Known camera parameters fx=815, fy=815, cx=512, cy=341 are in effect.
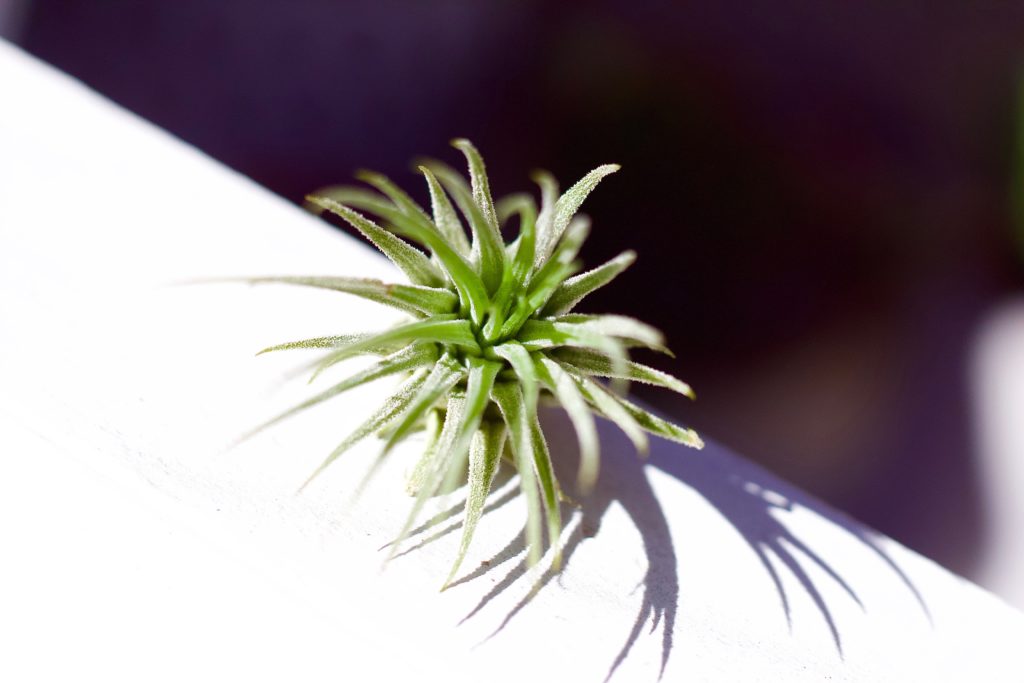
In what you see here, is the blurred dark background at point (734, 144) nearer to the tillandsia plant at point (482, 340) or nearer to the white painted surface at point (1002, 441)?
the white painted surface at point (1002, 441)

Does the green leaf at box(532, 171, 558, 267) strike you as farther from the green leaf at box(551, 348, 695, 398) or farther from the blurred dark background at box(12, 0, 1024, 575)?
the blurred dark background at box(12, 0, 1024, 575)

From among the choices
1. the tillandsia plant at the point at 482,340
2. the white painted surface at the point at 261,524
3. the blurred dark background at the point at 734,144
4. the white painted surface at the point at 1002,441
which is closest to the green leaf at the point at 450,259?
the tillandsia plant at the point at 482,340

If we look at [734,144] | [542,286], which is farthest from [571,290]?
[734,144]

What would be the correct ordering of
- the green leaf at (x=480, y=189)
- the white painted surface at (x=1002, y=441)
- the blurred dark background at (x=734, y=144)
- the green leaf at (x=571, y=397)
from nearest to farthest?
1. the green leaf at (x=571, y=397)
2. the green leaf at (x=480, y=189)
3. the white painted surface at (x=1002, y=441)
4. the blurred dark background at (x=734, y=144)

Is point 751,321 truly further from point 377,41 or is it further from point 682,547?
point 682,547

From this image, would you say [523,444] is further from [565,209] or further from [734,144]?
[734,144]
